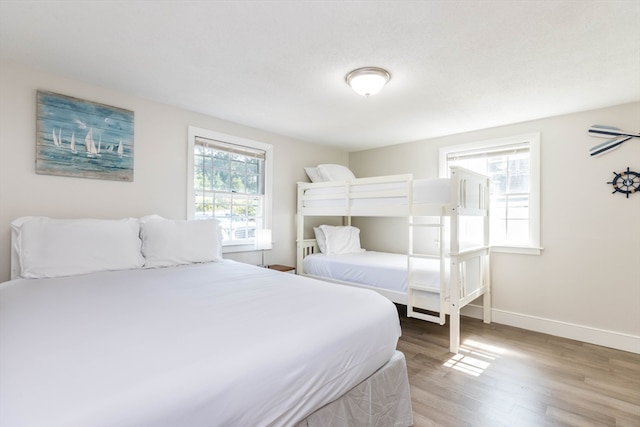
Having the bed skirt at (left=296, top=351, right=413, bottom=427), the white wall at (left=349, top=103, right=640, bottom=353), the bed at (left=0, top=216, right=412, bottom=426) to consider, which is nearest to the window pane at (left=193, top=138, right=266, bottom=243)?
the bed at (left=0, top=216, right=412, bottom=426)

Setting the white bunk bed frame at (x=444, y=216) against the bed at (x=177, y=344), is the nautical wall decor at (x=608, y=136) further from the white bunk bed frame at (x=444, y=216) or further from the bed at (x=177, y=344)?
the bed at (x=177, y=344)

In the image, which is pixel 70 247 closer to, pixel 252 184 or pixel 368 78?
pixel 252 184

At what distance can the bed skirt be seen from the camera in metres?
1.26

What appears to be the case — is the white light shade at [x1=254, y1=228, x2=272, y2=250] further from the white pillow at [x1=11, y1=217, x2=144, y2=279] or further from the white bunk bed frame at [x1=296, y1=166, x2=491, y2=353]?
the white pillow at [x1=11, y1=217, x2=144, y2=279]

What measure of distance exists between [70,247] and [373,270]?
2.65 meters

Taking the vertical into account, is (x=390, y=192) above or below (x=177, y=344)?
above

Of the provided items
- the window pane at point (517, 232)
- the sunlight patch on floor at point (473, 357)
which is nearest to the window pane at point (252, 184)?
the sunlight patch on floor at point (473, 357)

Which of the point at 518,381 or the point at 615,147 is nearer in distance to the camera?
the point at 518,381

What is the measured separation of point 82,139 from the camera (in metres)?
2.50

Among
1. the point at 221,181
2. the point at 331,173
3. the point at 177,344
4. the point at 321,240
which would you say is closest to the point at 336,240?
the point at 321,240

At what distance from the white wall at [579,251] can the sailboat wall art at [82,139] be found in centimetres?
398

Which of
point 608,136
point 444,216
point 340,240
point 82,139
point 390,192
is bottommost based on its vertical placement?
point 340,240

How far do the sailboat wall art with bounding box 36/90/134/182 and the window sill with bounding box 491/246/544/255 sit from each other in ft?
13.2

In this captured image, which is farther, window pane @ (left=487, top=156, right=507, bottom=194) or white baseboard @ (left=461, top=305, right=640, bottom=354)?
window pane @ (left=487, top=156, right=507, bottom=194)
